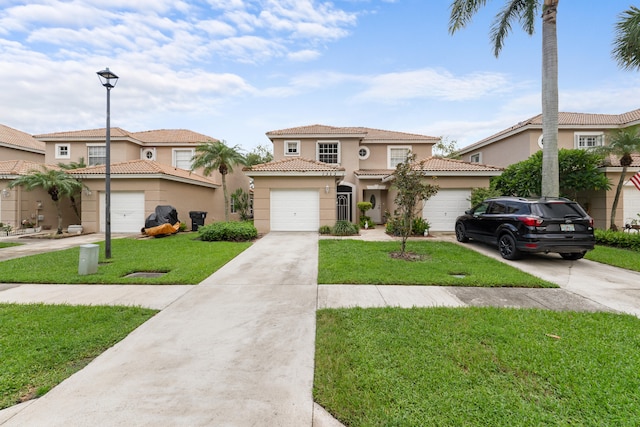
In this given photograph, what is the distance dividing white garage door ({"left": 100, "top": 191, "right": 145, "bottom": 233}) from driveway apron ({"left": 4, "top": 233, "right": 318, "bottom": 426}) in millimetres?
12769

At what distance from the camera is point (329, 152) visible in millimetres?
20172

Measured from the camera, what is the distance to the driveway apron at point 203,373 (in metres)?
2.36

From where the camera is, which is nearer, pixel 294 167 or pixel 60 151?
pixel 294 167

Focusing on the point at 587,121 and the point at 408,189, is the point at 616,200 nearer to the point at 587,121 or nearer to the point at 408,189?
the point at 587,121

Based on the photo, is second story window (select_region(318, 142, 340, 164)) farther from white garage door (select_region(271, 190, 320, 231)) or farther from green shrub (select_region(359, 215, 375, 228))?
white garage door (select_region(271, 190, 320, 231))

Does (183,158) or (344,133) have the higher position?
(344,133)

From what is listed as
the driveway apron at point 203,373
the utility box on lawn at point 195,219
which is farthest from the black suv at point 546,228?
the utility box on lawn at point 195,219

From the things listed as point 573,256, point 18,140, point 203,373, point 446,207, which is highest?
point 18,140

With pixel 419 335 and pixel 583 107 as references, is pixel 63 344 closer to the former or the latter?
pixel 419 335

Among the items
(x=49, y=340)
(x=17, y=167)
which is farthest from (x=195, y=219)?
(x=49, y=340)

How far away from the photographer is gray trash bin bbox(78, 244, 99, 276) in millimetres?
6691

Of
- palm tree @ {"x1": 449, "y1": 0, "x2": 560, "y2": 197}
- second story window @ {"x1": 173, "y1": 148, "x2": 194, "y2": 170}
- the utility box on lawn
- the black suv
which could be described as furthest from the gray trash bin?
second story window @ {"x1": 173, "y1": 148, "x2": 194, "y2": 170}

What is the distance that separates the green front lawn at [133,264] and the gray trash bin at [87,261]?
0.17 meters

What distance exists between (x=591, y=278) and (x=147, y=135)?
88.6ft
